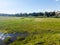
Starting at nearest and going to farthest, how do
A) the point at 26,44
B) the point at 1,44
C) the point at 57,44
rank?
the point at 57,44 → the point at 26,44 → the point at 1,44

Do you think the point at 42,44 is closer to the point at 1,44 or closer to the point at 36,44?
the point at 36,44

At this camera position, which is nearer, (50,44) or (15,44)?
(50,44)

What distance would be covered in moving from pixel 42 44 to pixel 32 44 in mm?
3421

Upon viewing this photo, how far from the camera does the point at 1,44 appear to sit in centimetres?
5419

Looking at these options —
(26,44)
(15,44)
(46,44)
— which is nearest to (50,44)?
(46,44)

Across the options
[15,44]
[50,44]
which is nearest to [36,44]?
[50,44]

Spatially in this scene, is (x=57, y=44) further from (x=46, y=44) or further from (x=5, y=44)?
(x=5, y=44)

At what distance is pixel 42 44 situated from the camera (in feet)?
155

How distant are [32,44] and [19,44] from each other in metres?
4.91

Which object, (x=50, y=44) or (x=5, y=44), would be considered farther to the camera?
(x=5, y=44)

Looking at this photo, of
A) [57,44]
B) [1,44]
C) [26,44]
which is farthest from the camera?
[1,44]

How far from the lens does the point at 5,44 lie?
54.4 m

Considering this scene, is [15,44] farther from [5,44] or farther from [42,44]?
[42,44]

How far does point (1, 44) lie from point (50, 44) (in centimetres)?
1876
